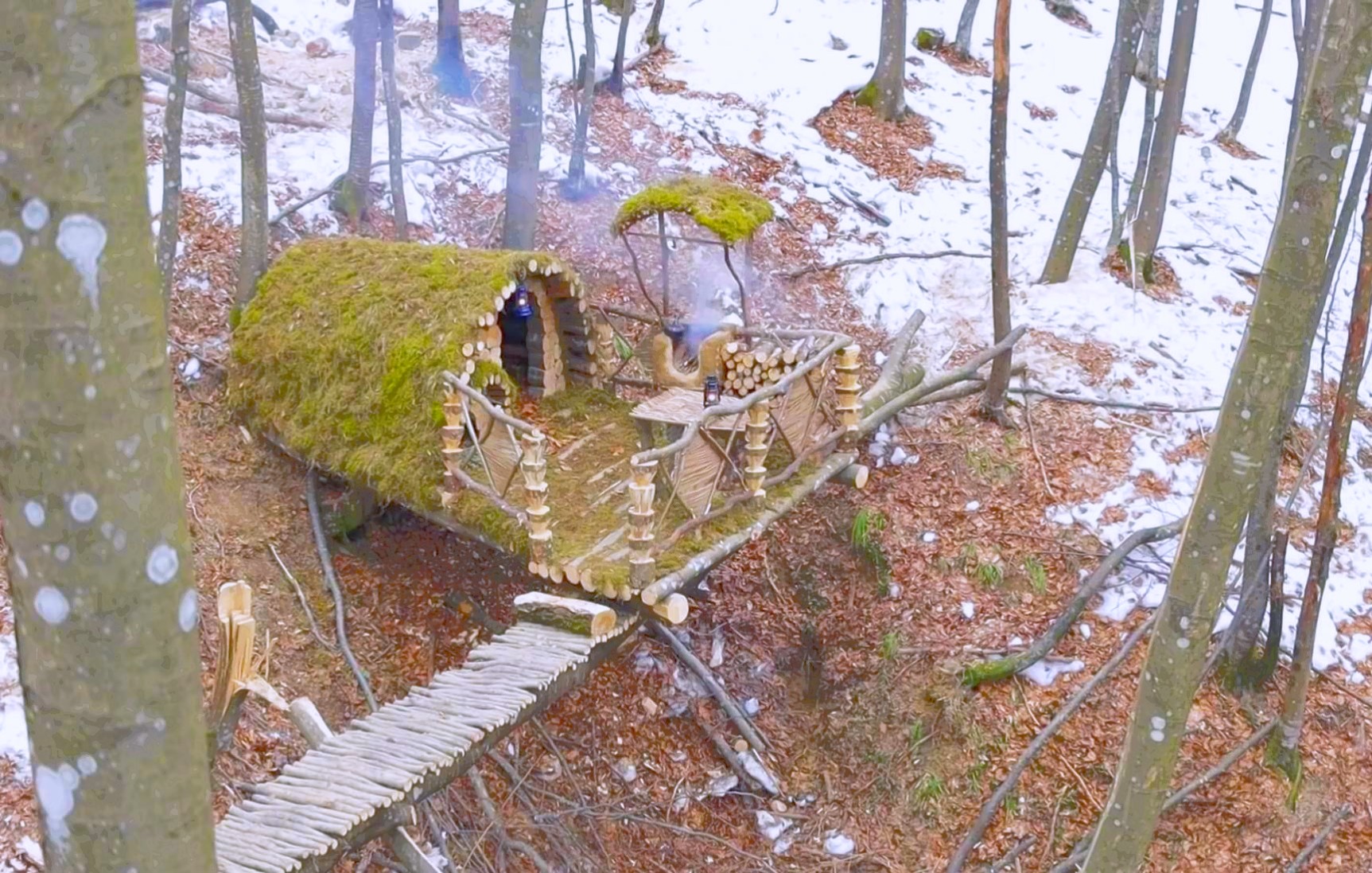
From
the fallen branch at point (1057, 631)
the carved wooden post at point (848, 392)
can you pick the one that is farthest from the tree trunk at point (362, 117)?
the fallen branch at point (1057, 631)

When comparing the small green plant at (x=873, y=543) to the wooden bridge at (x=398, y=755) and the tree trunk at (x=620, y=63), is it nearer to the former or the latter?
the wooden bridge at (x=398, y=755)

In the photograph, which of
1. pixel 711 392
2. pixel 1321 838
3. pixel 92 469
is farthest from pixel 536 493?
pixel 1321 838

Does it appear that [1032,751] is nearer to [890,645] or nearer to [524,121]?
[890,645]

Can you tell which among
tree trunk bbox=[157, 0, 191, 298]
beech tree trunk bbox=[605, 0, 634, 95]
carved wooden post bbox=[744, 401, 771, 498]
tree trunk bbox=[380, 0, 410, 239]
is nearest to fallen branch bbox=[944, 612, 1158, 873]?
carved wooden post bbox=[744, 401, 771, 498]

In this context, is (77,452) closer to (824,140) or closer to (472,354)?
(472,354)

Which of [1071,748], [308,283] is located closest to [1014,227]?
[1071,748]
